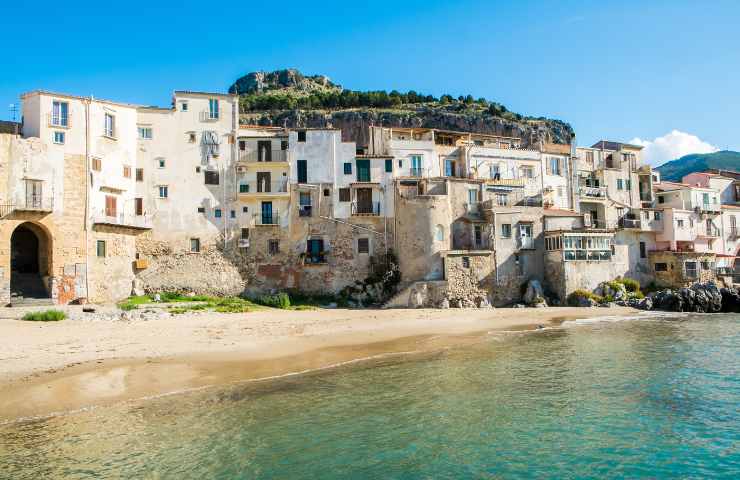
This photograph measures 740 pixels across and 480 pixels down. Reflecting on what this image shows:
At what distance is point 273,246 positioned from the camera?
4256 cm

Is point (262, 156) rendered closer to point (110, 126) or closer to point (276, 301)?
point (110, 126)

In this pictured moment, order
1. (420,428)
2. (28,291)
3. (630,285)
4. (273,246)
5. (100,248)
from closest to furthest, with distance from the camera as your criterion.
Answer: (420,428), (28,291), (100,248), (273,246), (630,285)

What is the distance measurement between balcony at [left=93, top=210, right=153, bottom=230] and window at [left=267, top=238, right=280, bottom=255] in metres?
9.13

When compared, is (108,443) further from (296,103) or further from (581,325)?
(296,103)

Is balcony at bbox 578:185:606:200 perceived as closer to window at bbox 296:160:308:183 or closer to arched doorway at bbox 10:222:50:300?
window at bbox 296:160:308:183

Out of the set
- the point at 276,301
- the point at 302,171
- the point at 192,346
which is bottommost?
the point at 192,346

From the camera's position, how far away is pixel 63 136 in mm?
36156

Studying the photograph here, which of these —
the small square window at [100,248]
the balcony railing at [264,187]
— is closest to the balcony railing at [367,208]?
the balcony railing at [264,187]

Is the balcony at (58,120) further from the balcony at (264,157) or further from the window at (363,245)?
the window at (363,245)

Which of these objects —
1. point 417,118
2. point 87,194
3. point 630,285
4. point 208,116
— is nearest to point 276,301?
point 87,194

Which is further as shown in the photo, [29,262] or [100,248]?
[29,262]

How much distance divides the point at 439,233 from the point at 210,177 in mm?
18930

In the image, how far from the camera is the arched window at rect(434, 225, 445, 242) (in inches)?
1661

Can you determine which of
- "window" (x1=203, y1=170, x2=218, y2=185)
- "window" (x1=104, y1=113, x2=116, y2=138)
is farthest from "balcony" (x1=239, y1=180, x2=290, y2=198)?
"window" (x1=104, y1=113, x2=116, y2=138)
